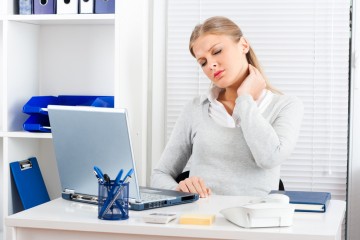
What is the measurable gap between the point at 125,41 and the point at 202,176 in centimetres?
88

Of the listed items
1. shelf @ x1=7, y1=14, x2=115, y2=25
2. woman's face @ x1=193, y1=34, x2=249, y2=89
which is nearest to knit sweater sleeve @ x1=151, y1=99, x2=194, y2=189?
woman's face @ x1=193, y1=34, x2=249, y2=89

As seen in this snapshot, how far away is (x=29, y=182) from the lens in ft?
11.3

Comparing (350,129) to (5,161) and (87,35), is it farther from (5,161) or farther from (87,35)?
(5,161)

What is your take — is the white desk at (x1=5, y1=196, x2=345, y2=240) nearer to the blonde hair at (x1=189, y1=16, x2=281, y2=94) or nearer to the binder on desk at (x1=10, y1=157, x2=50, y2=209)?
the blonde hair at (x1=189, y1=16, x2=281, y2=94)

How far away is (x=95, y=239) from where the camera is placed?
1890mm

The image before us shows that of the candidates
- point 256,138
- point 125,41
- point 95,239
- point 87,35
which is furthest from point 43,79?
point 95,239

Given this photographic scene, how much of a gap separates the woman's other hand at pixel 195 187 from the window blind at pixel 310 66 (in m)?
1.30

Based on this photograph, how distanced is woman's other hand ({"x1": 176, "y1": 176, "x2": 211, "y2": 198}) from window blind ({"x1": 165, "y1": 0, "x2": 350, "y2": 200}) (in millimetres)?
1296

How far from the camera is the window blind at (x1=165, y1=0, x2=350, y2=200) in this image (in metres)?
3.50

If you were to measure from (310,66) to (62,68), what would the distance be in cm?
132

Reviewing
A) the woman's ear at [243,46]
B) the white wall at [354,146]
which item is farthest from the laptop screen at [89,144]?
the white wall at [354,146]

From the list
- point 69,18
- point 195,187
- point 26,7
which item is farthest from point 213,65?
point 26,7

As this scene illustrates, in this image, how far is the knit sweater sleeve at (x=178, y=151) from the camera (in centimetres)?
278

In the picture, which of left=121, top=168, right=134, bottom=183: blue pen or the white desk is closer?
the white desk
